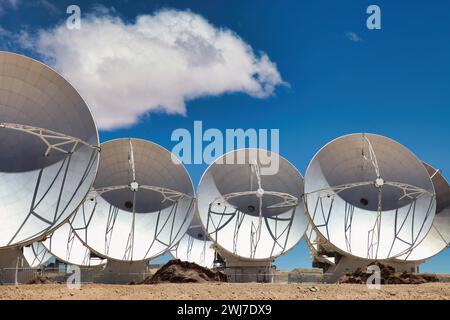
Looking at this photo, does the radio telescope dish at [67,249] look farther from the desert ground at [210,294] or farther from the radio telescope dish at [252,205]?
the desert ground at [210,294]

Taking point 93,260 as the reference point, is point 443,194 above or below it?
above

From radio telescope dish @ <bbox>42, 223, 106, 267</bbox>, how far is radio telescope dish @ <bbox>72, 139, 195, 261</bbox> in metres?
15.3

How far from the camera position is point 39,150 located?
101 feet

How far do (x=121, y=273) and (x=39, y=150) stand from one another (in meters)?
12.7

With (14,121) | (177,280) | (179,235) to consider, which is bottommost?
(177,280)

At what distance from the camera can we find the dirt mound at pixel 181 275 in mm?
38031

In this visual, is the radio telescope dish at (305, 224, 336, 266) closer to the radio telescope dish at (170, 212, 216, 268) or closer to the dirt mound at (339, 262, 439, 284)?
the dirt mound at (339, 262, 439, 284)

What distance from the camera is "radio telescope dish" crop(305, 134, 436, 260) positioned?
38281mm

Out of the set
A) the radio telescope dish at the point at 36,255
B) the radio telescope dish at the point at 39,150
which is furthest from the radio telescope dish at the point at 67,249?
the radio telescope dish at the point at 39,150
